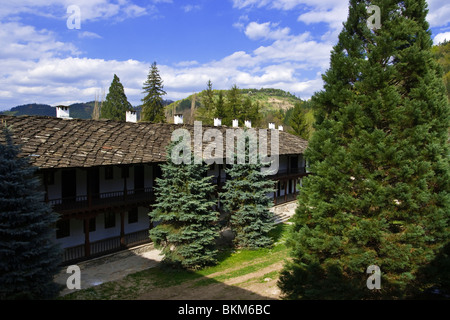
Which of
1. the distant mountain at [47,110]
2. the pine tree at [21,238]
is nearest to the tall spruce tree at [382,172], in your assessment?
the pine tree at [21,238]

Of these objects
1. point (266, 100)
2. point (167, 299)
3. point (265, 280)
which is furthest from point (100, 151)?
point (266, 100)

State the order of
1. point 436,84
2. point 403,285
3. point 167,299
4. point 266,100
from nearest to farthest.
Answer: point 403,285 < point 436,84 < point 167,299 < point 266,100

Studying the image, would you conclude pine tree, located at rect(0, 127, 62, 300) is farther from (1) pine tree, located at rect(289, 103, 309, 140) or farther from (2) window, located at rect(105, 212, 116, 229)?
(1) pine tree, located at rect(289, 103, 309, 140)

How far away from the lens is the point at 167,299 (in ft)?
36.2

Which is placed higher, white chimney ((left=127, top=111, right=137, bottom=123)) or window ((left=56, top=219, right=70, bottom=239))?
white chimney ((left=127, top=111, right=137, bottom=123))

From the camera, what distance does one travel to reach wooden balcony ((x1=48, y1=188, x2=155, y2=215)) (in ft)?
44.9

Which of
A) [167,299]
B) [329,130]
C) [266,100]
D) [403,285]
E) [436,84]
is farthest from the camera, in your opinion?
[266,100]

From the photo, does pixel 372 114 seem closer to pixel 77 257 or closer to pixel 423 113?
pixel 423 113

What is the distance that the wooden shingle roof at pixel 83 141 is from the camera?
1252 centimetres

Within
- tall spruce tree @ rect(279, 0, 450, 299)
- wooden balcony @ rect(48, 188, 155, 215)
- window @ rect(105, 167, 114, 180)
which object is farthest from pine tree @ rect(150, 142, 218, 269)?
Answer: tall spruce tree @ rect(279, 0, 450, 299)

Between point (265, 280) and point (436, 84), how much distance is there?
8994 millimetres

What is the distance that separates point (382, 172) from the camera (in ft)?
23.5

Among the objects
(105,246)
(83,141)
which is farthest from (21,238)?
(105,246)

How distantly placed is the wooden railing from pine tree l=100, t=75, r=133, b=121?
3628 centimetres
